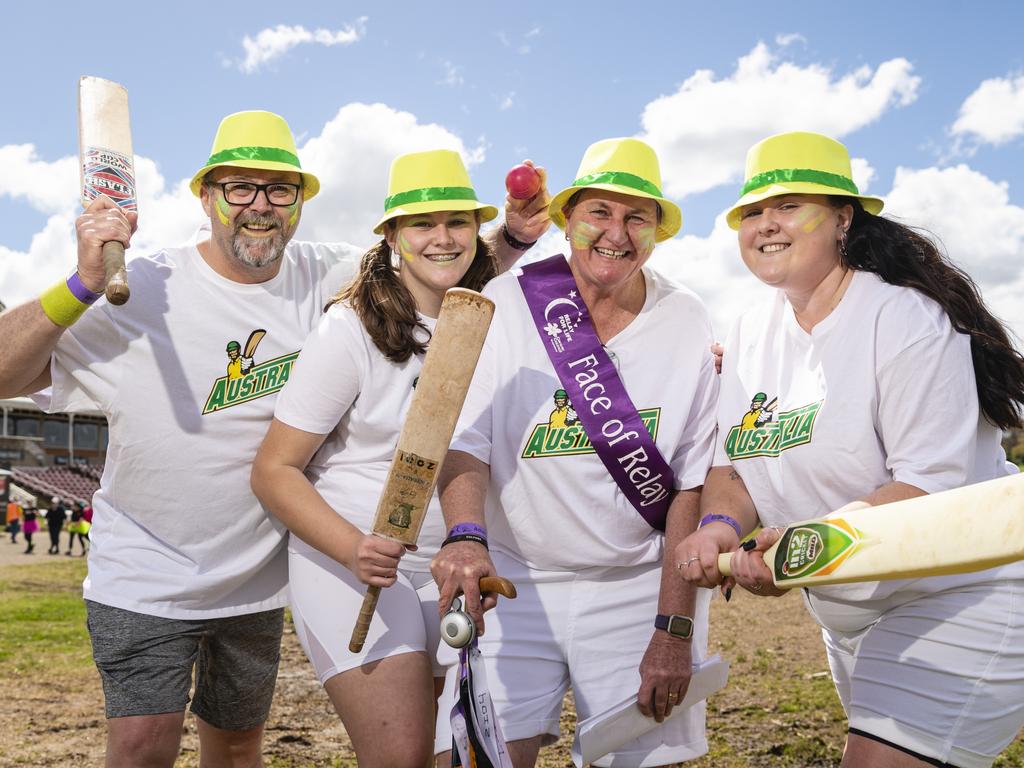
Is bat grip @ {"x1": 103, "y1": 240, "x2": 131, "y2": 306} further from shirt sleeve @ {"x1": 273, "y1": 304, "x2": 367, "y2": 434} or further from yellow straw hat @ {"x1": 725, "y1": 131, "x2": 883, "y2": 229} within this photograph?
yellow straw hat @ {"x1": 725, "y1": 131, "x2": 883, "y2": 229}

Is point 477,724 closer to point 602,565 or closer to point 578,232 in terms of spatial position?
point 602,565

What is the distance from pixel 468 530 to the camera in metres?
3.09

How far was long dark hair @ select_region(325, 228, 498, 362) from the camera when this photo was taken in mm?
3391

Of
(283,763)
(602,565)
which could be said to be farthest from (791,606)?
(602,565)

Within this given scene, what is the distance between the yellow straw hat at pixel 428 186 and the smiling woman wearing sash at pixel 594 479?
0.42 meters

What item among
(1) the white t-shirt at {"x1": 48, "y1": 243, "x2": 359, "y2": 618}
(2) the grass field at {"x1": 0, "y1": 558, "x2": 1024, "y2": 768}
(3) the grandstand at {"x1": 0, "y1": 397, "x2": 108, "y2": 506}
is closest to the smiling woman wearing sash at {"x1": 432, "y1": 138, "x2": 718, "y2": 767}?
(1) the white t-shirt at {"x1": 48, "y1": 243, "x2": 359, "y2": 618}

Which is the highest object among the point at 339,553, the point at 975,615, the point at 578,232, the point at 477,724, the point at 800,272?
the point at 578,232

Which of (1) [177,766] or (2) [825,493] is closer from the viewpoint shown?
(2) [825,493]

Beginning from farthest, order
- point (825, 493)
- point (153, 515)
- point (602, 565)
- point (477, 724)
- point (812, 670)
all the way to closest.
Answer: point (812, 670) < point (153, 515) < point (602, 565) < point (825, 493) < point (477, 724)

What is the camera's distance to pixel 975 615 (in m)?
2.90

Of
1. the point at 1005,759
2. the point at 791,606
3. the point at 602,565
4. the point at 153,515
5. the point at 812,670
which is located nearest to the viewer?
the point at 602,565

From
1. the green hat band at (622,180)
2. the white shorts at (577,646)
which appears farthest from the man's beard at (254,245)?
the white shorts at (577,646)

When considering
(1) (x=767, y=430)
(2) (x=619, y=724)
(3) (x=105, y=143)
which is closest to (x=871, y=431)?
(1) (x=767, y=430)

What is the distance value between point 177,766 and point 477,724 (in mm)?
4044
